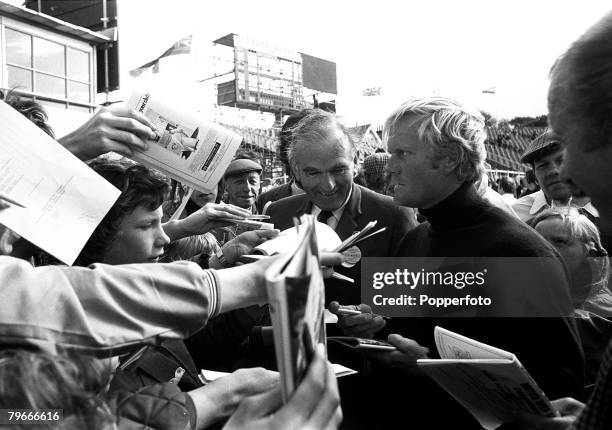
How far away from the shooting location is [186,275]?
3.50 ft

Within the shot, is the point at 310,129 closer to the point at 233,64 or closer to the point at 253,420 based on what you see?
the point at 253,420

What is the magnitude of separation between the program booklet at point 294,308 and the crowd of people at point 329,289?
0.05m

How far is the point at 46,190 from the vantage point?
139cm

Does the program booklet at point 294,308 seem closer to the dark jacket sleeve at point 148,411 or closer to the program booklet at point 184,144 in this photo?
the dark jacket sleeve at point 148,411

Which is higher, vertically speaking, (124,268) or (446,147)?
(446,147)

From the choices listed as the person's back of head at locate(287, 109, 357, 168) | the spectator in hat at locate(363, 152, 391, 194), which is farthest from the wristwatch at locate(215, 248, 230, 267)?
the spectator in hat at locate(363, 152, 391, 194)

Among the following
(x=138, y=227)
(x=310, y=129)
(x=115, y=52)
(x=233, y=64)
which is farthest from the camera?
(x=233, y=64)

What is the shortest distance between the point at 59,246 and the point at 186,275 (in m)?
0.50

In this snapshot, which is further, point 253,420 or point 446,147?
point 446,147

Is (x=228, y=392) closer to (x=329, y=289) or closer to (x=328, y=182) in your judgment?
(x=329, y=289)

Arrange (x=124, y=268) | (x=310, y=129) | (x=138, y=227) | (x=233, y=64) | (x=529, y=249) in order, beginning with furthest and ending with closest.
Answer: (x=233, y=64) → (x=310, y=129) → (x=138, y=227) → (x=529, y=249) → (x=124, y=268)

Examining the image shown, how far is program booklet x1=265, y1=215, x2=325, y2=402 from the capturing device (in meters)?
0.67

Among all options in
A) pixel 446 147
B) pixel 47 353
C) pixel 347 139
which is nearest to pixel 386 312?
pixel 446 147

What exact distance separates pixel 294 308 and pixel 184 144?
49.3 inches
